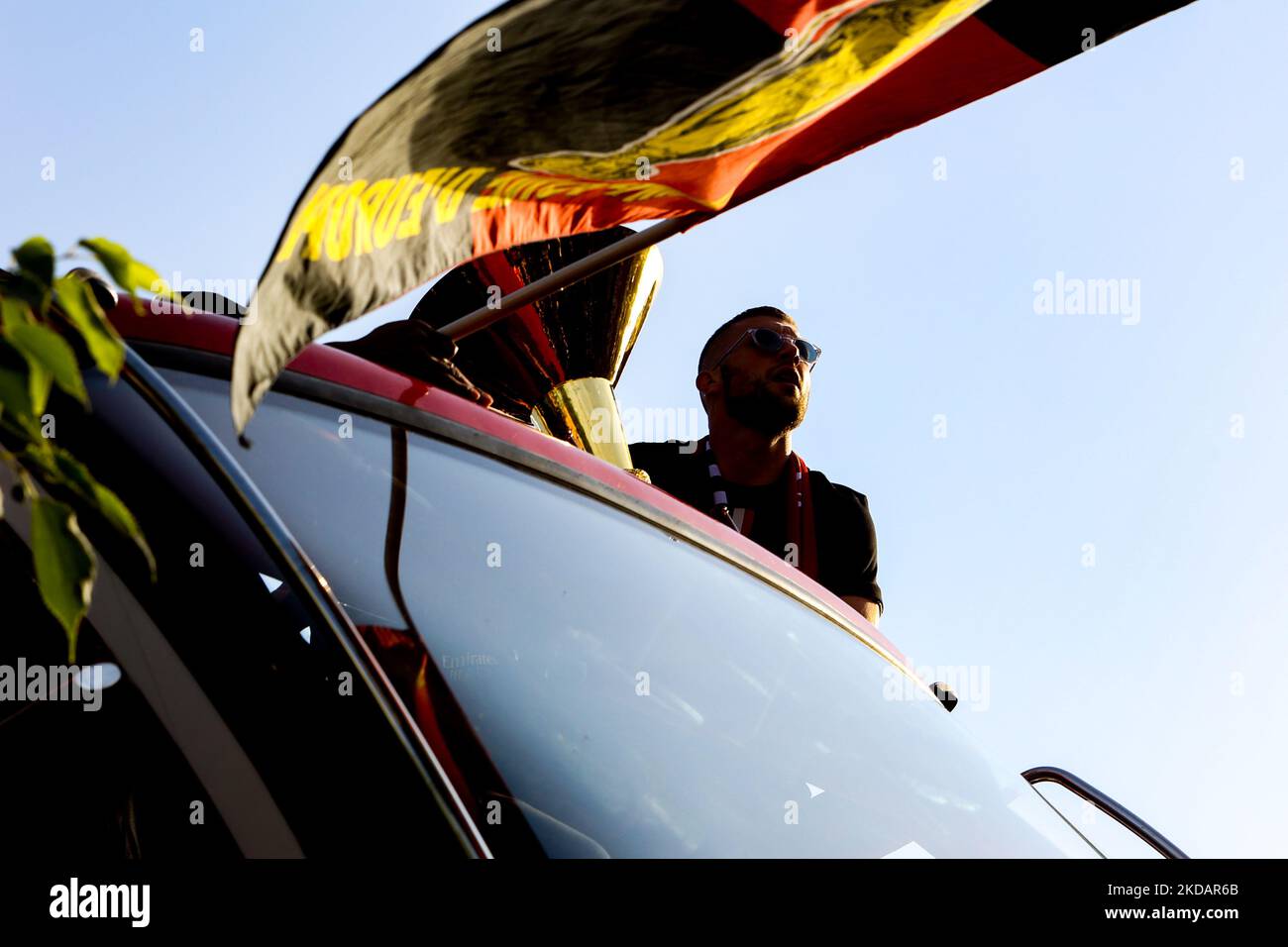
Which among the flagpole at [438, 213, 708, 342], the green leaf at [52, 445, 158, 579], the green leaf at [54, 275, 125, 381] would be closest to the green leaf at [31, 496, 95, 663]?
the green leaf at [52, 445, 158, 579]

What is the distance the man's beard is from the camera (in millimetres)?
5367

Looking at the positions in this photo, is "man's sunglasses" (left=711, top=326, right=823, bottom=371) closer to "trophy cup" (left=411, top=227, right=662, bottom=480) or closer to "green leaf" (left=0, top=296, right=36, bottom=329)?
"trophy cup" (left=411, top=227, right=662, bottom=480)

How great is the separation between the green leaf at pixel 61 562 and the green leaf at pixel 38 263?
0.61 ft

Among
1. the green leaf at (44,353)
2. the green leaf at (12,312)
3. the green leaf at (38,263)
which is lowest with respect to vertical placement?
the green leaf at (44,353)

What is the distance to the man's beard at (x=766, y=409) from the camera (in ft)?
17.6

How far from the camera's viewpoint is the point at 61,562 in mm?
1183

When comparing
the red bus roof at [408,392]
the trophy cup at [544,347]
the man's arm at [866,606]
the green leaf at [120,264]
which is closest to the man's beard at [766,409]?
the man's arm at [866,606]

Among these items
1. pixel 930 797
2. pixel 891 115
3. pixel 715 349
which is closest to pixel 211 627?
pixel 930 797

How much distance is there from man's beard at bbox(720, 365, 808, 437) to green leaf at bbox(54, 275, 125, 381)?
4180mm

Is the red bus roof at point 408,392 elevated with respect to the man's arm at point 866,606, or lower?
elevated

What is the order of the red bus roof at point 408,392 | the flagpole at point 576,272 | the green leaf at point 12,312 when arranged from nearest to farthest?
the green leaf at point 12,312
the red bus roof at point 408,392
the flagpole at point 576,272

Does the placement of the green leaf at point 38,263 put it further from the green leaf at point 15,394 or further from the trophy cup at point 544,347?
the trophy cup at point 544,347
